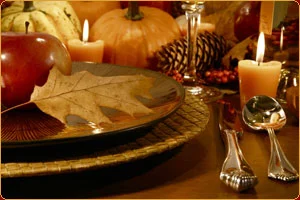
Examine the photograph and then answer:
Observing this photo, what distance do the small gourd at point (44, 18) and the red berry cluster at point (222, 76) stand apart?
15.0 inches

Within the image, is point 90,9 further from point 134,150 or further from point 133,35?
point 134,150

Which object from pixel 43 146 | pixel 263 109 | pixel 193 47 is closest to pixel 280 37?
pixel 193 47

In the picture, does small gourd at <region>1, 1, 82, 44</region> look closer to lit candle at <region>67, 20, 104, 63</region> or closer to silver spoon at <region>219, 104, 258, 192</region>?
lit candle at <region>67, 20, 104, 63</region>

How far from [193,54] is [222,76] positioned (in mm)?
104

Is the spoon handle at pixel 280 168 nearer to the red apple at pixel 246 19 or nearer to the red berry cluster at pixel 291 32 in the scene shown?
the red berry cluster at pixel 291 32

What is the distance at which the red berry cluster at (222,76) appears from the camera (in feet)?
3.93

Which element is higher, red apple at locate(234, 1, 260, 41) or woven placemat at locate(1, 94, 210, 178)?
red apple at locate(234, 1, 260, 41)

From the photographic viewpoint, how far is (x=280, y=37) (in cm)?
113

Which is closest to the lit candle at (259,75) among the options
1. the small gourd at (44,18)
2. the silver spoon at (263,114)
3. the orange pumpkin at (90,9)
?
the silver spoon at (263,114)

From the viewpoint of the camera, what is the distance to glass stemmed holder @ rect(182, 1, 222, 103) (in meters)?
1.10

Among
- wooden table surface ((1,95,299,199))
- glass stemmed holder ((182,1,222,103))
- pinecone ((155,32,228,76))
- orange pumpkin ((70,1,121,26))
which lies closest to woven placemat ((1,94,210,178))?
wooden table surface ((1,95,299,199))

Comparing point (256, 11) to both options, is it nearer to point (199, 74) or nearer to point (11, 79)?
point (199, 74)

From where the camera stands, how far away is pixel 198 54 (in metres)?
1.27

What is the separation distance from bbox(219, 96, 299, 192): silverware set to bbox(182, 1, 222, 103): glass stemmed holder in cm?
17
